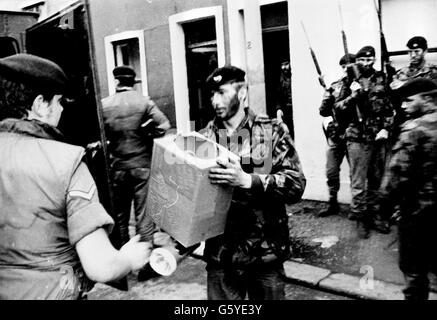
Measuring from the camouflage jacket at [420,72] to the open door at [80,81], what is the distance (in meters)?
2.88

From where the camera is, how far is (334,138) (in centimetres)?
507

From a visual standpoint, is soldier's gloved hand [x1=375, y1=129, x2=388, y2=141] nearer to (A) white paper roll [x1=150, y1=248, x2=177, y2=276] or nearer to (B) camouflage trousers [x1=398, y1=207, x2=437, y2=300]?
(B) camouflage trousers [x1=398, y1=207, x2=437, y2=300]

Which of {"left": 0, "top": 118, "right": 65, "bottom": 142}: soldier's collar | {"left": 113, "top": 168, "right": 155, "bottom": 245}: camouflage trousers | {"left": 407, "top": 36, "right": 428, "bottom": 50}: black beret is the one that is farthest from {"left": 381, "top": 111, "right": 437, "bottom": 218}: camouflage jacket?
{"left": 113, "top": 168, "right": 155, "bottom": 245}: camouflage trousers

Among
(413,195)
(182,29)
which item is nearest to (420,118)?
(413,195)

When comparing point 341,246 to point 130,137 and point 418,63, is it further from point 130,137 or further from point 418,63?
point 130,137

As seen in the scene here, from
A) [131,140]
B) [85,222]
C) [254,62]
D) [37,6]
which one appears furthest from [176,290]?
[37,6]

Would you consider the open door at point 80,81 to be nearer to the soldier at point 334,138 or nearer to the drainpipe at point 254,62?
the drainpipe at point 254,62

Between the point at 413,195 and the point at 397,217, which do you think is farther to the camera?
the point at 397,217

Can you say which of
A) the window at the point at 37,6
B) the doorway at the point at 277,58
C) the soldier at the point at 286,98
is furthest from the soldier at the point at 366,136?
the window at the point at 37,6

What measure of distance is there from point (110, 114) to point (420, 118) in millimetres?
2724
